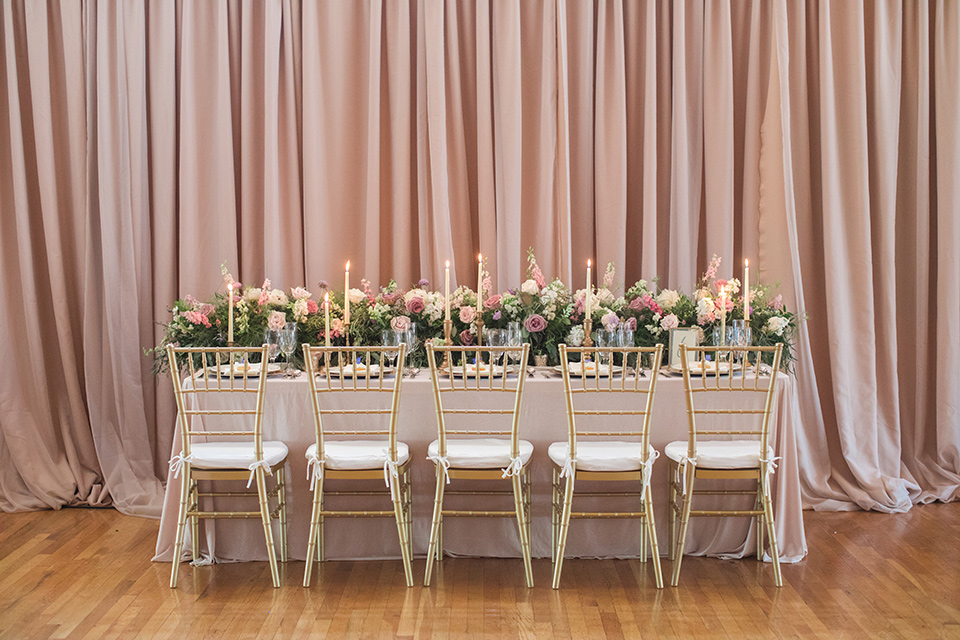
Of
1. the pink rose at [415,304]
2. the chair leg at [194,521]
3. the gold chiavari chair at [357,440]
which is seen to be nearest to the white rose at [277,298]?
the gold chiavari chair at [357,440]

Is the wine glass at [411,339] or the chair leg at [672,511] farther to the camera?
the wine glass at [411,339]

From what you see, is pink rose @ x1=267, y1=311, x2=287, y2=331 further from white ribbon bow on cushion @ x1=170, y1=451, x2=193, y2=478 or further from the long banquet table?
white ribbon bow on cushion @ x1=170, y1=451, x2=193, y2=478

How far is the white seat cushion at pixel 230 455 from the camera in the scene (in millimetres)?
3537

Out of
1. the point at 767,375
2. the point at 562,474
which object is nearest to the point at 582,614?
the point at 562,474

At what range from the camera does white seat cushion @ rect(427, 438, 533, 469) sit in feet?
11.6

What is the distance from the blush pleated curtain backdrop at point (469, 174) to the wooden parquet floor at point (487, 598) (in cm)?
91

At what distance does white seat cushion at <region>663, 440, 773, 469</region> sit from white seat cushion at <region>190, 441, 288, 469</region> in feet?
5.56

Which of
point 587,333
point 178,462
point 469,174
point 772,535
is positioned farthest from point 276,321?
point 772,535

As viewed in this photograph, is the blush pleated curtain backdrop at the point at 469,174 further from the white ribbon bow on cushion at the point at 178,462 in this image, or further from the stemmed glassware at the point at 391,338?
the white ribbon bow on cushion at the point at 178,462

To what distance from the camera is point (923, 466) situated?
5043mm

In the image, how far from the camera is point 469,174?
519cm

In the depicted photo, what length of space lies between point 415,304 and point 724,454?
166 cm

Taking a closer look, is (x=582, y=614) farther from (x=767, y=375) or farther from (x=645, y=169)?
(x=645, y=169)

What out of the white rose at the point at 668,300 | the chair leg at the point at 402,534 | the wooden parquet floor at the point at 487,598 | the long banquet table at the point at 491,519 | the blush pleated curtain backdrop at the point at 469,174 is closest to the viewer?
the wooden parquet floor at the point at 487,598
